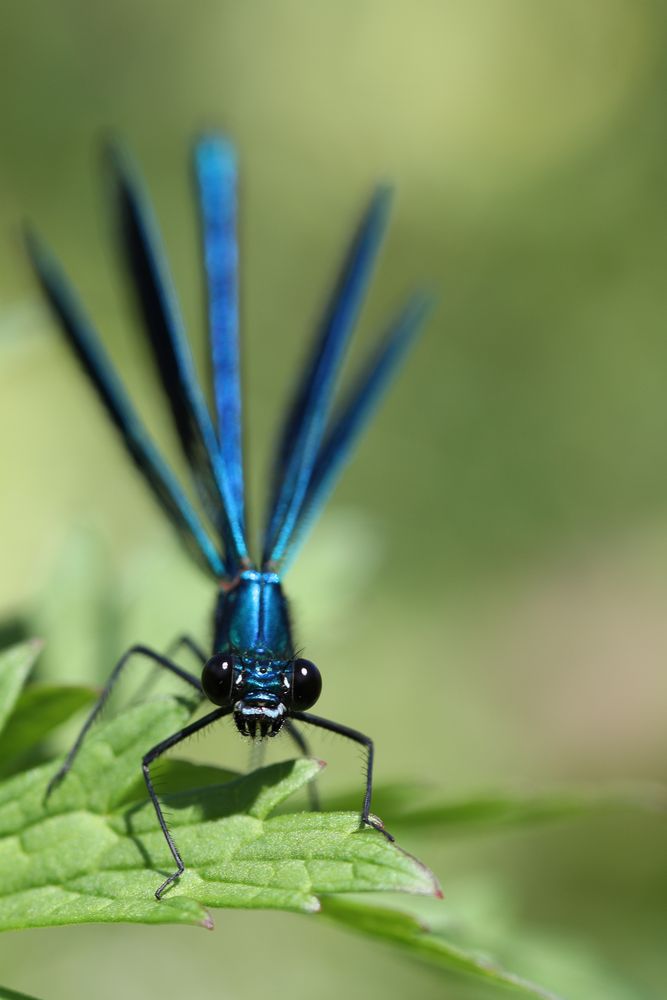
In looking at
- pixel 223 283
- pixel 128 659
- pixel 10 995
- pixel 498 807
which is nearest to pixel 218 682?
pixel 128 659

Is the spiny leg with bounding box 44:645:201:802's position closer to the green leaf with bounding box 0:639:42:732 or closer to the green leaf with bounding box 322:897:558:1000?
the green leaf with bounding box 0:639:42:732

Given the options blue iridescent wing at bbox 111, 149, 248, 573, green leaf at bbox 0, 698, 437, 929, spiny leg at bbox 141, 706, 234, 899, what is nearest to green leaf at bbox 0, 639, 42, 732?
green leaf at bbox 0, 698, 437, 929

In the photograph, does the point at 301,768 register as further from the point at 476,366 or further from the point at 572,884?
the point at 476,366

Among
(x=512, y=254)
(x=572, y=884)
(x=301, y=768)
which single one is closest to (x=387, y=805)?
(x=301, y=768)

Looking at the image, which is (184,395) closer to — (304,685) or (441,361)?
(304,685)

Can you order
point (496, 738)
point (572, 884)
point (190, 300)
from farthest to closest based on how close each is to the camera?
1. point (190, 300)
2. point (496, 738)
3. point (572, 884)

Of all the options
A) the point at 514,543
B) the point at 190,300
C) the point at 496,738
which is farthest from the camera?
the point at 190,300
